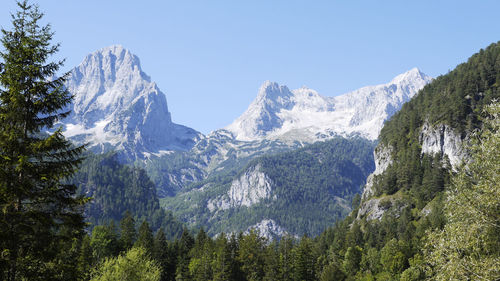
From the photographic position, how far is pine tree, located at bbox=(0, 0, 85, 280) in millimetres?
20969

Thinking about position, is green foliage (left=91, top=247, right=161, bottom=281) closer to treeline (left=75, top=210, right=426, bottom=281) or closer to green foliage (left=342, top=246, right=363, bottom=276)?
treeline (left=75, top=210, right=426, bottom=281)

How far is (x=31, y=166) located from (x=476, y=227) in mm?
27701

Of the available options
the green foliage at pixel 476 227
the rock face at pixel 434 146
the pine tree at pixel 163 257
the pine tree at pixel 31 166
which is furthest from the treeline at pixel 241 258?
the green foliage at pixel 476 227

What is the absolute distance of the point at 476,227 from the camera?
76.6 ft

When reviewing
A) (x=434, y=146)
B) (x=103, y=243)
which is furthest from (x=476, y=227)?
(x=434, y=146)

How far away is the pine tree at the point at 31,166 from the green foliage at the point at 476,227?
2364 cm

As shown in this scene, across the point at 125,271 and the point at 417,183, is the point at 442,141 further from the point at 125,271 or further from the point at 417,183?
the point at 125,271

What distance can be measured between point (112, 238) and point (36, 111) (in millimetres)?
97867

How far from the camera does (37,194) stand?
2234 centimetres

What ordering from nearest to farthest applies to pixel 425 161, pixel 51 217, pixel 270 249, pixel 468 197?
pixel 51 217 < pixel 468 197 < pixel 270 249 < pixel 425 161

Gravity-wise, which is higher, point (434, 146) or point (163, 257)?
point (434, 146)

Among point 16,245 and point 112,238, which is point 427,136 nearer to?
point 112,238

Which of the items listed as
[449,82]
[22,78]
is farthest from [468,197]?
[449,82]

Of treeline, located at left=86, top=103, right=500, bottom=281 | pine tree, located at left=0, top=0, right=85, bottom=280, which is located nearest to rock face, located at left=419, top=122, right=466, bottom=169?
treeline, located at left=86, top=103, right=500, bottom=281
